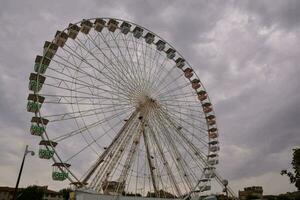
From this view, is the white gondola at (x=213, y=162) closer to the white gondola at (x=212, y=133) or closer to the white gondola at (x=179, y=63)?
the white gondola at (x=212, y=133)

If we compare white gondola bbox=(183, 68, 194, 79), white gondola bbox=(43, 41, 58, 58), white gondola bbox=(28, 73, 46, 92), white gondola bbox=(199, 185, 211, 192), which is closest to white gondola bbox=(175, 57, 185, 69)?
white gondola bbox=(183, 68, 194, 79)

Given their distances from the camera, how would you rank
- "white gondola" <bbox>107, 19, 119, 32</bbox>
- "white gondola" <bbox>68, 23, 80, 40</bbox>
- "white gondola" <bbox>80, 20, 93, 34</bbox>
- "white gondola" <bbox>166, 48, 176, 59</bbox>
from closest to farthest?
"white gondola" <bbox>68, 23, 80, 40</bbox>, "white gondola" <bbox>80, 20, 93, 34</bbox>, "white gondola" <bbox>107, 19, 119, 32</bbox>, "white gondola" <bbox>166, 48, 176, 59</bbox>

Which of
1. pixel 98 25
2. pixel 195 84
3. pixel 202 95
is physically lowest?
pixel 202 95

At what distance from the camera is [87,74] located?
3328 cm

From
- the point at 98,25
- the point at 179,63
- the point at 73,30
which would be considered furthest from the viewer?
the point at 179,63

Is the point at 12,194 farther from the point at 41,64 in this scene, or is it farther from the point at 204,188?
the point at 41,64

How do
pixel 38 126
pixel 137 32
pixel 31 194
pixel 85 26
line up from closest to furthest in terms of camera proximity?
pixel 38 126 < pixel 85 26 < pixel 137 32 < pixel 31 194

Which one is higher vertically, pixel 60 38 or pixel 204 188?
pixel 60 38

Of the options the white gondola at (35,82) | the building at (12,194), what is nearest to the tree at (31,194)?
the building at (12,194)

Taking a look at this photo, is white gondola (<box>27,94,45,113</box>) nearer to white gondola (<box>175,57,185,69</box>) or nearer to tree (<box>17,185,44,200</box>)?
white gondola (<box>175,57,185,69</box>)

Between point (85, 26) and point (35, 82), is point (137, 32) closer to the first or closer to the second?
point (85, 26)

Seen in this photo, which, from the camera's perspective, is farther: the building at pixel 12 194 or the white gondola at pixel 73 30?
the building at pixel 12 194

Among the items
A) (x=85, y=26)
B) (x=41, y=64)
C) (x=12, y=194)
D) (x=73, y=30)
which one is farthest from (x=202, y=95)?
(x=12, y=194)

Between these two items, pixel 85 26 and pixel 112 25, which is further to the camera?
pixel 112 25
